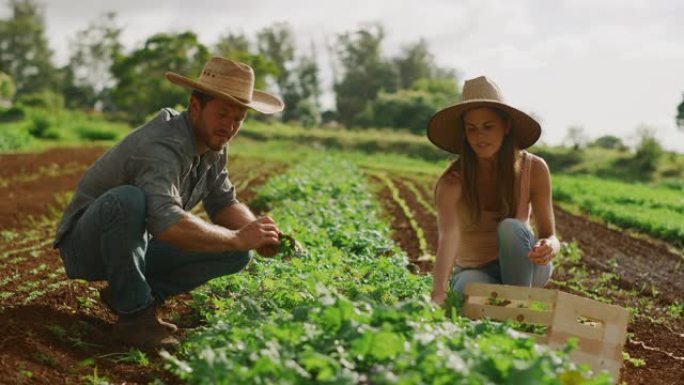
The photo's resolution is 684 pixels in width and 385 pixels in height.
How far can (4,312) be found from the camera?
15.1ft

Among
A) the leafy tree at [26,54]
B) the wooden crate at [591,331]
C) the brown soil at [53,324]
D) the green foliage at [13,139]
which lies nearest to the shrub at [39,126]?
the green foliage at [13,139]

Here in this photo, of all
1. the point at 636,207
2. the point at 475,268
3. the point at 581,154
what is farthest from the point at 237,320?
the point at 581,154

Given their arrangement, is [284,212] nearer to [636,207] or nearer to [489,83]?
[489,83]

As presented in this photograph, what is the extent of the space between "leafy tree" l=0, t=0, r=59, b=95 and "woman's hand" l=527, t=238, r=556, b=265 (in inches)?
2766

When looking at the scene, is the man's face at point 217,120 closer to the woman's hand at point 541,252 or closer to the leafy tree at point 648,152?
the woman's hand at point 541,252

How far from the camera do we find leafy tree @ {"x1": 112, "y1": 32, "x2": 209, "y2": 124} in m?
49.3

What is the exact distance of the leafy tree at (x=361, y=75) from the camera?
210ft

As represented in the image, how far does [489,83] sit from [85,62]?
72567 millimetres

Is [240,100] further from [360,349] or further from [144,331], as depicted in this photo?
[360,349]

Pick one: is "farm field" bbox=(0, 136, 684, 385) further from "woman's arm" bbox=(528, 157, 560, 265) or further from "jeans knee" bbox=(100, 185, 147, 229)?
"woman's arm" bbox=(528, 157, 560, 265)

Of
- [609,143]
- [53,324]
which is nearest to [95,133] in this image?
[609,143]

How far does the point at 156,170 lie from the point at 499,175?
1929mm

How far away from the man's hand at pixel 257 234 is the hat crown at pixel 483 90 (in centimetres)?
138

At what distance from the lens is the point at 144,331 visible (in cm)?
442
